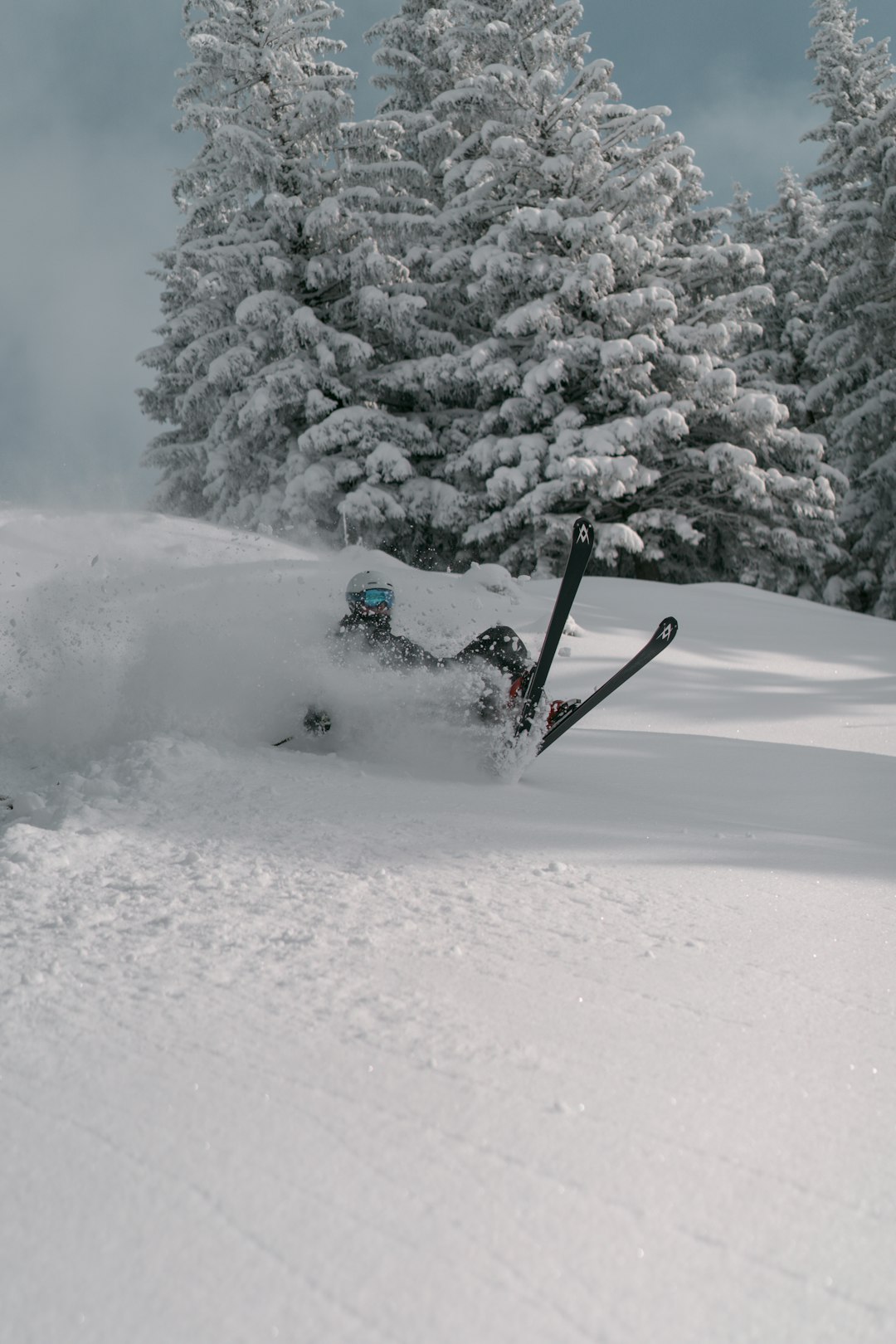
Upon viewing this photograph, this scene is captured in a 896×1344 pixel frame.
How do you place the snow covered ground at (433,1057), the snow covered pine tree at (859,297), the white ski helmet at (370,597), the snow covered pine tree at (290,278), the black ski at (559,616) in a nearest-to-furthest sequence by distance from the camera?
the snow covered ground at (433,1057)
the black ski at (559,616)
the white ski helmet at (370,597)
the snow covered pine tree at (290,278)
the snow covered pine tree at (859,297)

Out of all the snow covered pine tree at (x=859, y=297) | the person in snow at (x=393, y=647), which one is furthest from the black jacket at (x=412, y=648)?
the snow covered pine tree at (x=859, y=297)

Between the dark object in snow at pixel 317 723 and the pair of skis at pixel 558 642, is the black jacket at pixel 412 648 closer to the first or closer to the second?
the pair of skis at pixel 558 642

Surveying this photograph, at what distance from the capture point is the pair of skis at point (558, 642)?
4.42 meters

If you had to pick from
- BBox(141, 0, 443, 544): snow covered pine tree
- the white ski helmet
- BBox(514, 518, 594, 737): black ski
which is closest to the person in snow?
the white ski helmet

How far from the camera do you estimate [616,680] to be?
4859 mm

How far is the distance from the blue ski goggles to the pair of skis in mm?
1062

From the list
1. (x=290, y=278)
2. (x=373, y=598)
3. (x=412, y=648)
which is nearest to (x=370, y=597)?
(x=373, y=598)

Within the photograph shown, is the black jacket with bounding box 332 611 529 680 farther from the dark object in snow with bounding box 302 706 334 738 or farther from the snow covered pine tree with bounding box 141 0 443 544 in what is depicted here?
the snow covered pine tree with bounding box 141 0 443 544

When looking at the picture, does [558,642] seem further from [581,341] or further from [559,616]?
[581,341]

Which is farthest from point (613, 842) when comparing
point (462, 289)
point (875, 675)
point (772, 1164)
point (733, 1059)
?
point (462, 289)

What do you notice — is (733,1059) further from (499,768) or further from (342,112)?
(342,112)

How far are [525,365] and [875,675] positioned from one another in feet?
30.3

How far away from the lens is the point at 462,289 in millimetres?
18797

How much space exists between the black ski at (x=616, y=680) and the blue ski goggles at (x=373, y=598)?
123cm
